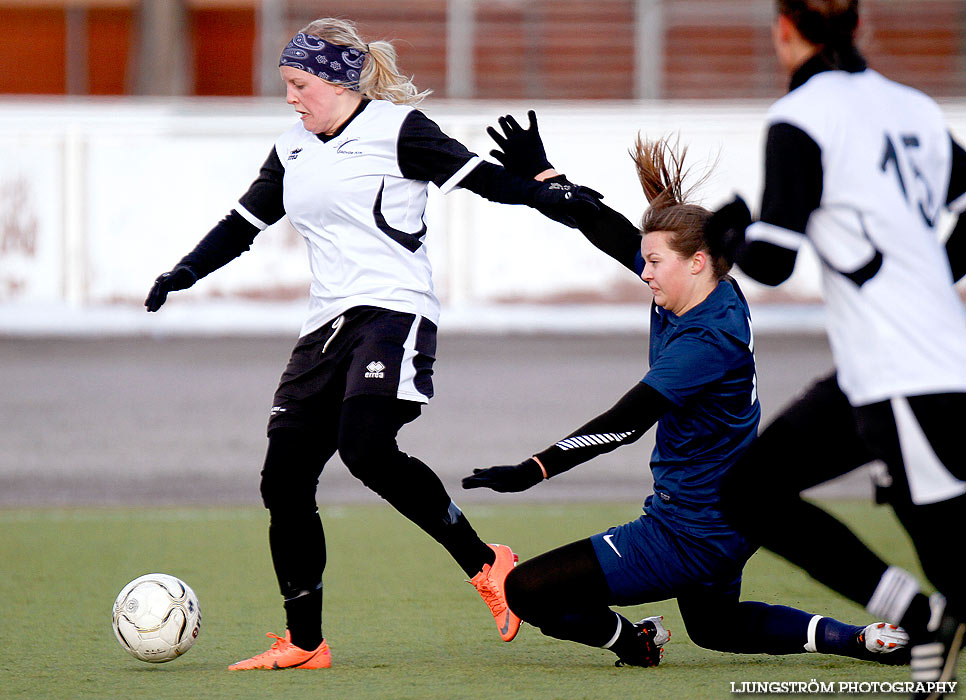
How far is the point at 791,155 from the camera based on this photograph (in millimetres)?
2791

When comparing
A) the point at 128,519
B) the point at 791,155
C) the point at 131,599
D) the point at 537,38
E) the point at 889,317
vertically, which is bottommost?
the point at 128,519

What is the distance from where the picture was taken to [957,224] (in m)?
3.12

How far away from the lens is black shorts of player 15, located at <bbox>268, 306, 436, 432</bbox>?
13.2ft

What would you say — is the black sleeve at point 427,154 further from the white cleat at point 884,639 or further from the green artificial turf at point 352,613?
the white cleat at point 884,639

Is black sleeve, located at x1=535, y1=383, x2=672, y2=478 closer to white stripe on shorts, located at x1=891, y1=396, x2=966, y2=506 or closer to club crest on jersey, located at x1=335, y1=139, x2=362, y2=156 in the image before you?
white stripe on shorts, located at x1=891, y1=396, x2=966, y2=506

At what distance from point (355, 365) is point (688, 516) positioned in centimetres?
108

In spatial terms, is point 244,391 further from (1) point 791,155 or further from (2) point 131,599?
(1) point 791,155

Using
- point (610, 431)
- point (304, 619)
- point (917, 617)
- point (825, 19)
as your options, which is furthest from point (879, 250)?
point (304, 619)

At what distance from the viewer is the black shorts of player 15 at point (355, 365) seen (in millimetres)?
4016

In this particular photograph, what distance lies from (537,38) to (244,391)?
21.9ft

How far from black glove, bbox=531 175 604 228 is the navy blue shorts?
0.92m

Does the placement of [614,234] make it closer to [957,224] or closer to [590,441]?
[590,441]

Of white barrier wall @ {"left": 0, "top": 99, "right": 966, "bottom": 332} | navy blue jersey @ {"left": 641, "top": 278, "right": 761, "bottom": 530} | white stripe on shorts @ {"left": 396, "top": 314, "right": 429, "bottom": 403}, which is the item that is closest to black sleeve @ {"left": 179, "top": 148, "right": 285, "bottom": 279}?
white stripe on shorts @ {"left": 396, "top": 314, "right": 429, "bottom": 403}

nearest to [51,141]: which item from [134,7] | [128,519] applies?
[134,7]
